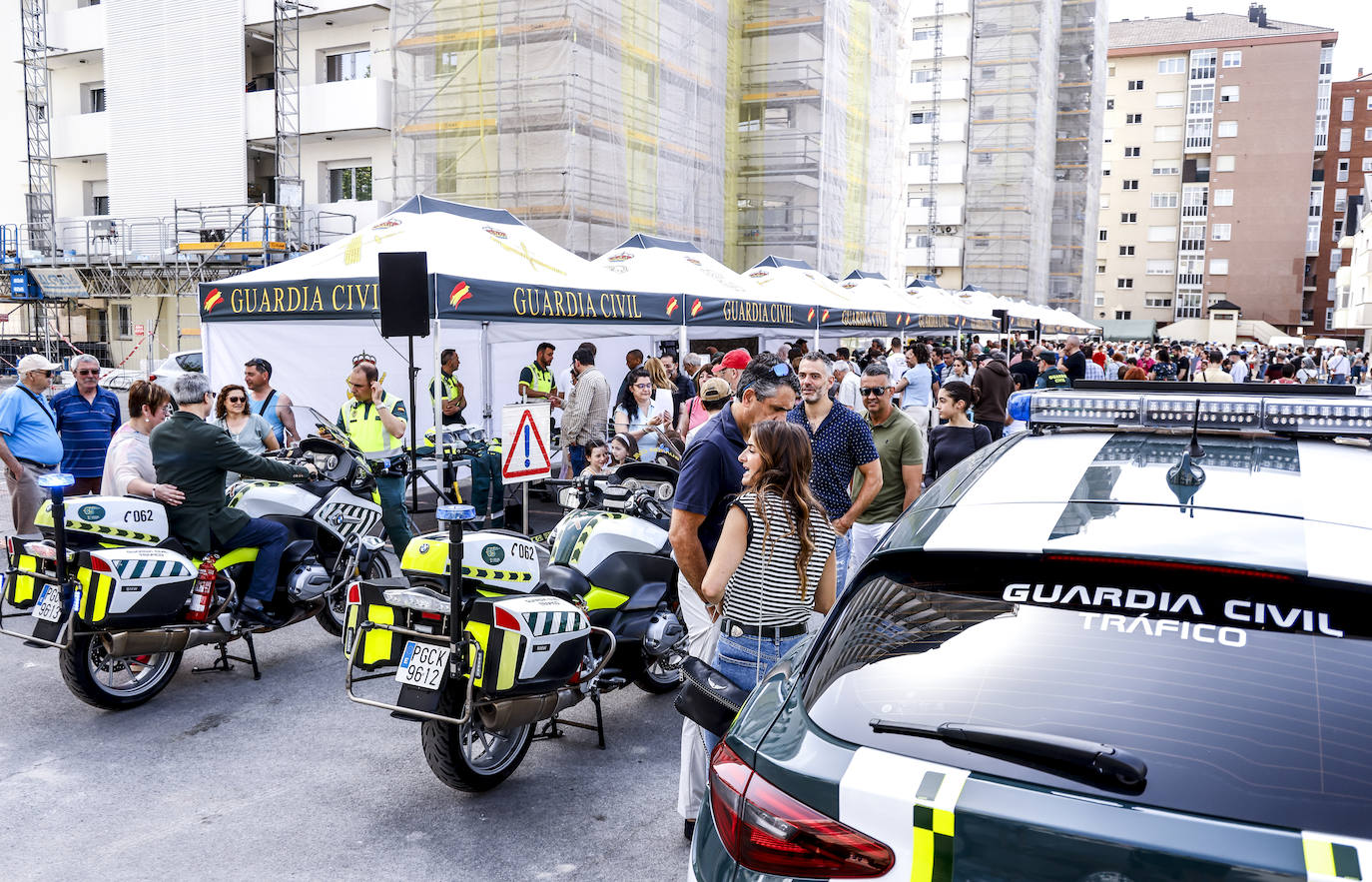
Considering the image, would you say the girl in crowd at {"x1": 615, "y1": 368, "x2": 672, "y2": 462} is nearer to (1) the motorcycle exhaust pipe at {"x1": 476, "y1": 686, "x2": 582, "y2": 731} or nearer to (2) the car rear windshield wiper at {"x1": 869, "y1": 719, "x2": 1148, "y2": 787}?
(1) the motorcycle exhaust pipe at {"x1": 476, "y1": 686, "x2": 582, "y2": 731}

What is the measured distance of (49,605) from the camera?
5352 mm

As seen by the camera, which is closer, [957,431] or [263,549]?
[263,549]

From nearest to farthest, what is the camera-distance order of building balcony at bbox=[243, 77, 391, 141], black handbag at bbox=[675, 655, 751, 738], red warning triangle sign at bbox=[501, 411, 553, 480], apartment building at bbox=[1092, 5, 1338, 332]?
black handbag at bbox=[675, 655, 751, 738], red warning triangle sign at bbox=[501, 411, 553, 480], building balcony at bbox=[243, 77, 391, 141], apartment building at bbox=[1092, 5, 1338, 332]

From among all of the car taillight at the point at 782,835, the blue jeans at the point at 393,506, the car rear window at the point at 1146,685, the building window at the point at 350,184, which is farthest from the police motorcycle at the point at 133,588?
the building window at the point at 350,184

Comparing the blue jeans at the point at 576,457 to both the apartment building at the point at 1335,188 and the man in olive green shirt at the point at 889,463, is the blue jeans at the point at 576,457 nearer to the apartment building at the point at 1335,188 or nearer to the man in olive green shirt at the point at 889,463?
the man in olive green shirt at the point at 889,463

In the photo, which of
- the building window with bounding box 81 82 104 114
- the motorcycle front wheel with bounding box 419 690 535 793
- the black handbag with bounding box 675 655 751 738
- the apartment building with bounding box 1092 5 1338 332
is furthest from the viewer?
the apartment building with bounding box 1092 5 1338 332

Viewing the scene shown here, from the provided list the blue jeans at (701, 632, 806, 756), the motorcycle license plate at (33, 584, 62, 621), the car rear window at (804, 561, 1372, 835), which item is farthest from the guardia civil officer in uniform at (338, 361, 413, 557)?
the car rear window at (804, 561, 1372, 835)

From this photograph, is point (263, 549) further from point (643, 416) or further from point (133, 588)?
point (643, 416)

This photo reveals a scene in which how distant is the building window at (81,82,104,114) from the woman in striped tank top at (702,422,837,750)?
32.4 metres

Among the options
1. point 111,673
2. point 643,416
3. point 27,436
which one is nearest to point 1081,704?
point 111,673

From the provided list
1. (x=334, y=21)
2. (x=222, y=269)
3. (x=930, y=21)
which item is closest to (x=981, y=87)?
(x=930, y=21)

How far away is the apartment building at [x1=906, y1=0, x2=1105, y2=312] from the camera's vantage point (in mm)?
51906

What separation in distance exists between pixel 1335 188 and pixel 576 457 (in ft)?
327

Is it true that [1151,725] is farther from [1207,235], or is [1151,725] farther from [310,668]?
[1207,235]
